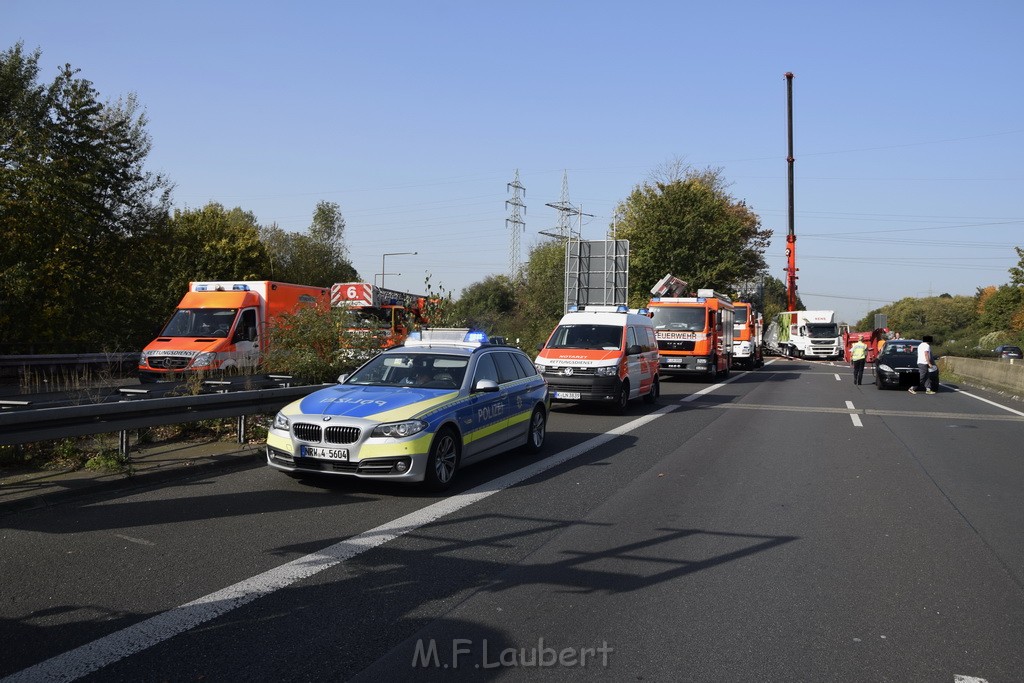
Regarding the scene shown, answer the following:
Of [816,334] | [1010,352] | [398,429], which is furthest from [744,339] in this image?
[398,429]

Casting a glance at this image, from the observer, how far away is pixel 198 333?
63.0 feet

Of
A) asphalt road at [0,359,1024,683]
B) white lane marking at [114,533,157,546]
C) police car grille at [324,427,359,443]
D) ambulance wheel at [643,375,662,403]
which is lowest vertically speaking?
asphalt road at [0,359,1024,683]

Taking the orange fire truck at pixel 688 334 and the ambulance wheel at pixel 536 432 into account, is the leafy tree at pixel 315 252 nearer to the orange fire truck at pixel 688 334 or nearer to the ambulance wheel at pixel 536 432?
the orange fire truck at pixel 688 334

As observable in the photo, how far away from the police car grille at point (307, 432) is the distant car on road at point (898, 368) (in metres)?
21.3

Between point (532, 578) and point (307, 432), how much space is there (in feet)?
10.8

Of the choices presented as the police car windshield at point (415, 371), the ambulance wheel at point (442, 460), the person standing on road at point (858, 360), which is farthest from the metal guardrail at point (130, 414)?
the person standing on road at point (858, 360)

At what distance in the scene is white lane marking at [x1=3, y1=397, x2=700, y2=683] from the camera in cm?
412

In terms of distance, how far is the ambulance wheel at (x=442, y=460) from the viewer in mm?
8219

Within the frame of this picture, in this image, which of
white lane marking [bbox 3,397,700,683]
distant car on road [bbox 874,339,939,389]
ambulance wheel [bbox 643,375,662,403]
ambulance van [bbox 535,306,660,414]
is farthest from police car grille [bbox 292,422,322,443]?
distant car on road [bbox 874,339,939,389]

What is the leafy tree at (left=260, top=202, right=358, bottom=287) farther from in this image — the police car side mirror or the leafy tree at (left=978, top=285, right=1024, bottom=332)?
the leafy tree at (left=978, top=285, right=1024, bottom=332)

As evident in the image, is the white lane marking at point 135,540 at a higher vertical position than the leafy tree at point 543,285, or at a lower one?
lower

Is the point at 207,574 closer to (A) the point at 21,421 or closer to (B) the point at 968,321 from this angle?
(A) the point at 21,421

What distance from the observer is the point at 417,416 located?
8.16 meters

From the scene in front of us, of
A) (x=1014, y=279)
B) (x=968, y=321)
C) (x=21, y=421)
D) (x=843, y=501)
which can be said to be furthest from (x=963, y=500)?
(x=968, y=321)
